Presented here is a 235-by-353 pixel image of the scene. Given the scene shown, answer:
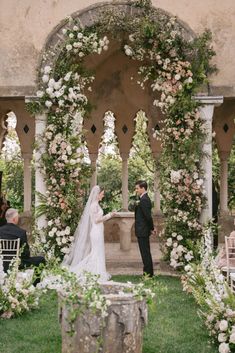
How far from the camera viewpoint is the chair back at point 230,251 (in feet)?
29.2

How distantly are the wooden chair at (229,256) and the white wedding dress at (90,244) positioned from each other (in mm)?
2128

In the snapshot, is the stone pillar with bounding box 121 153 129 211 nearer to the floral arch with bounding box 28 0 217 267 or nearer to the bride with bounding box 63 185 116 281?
the floral arch with bounding box 28 0 217 267

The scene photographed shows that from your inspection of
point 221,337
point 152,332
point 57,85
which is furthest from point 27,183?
point 221,337

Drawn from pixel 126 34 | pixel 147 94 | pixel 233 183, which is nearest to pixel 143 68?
pixel 126 34

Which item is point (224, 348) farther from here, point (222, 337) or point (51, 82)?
point (51, 82)

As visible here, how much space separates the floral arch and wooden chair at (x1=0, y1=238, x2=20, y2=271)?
2262mm

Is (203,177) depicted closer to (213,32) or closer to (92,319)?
(213,32)

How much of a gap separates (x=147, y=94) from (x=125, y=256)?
4530mm

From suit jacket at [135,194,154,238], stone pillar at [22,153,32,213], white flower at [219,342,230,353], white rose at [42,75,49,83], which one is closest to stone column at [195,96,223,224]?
suit jacket at [135,194,154,238]

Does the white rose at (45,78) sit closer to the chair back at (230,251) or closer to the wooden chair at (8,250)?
the wooden chair at (8,250)

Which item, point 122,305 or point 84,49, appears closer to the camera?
point 122,305

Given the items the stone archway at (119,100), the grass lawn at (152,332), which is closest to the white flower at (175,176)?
the grass lawn at (152,332)

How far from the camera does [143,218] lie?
1127cm

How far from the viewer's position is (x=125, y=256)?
14.0 m
